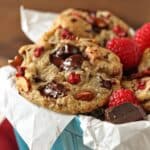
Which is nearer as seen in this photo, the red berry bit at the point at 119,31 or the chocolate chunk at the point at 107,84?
the chocolate chunk at the point at 107,84

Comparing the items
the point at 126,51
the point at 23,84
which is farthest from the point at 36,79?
the point at 126,51

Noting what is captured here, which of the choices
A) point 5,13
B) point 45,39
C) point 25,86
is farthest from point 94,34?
point 5,13

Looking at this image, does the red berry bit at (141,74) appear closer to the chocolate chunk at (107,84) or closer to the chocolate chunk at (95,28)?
the chocolate chunk at (107,84)

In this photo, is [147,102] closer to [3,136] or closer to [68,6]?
[3,136]

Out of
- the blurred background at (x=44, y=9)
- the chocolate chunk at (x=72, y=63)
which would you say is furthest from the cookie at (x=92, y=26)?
the blurred background at (x=44, y=9)

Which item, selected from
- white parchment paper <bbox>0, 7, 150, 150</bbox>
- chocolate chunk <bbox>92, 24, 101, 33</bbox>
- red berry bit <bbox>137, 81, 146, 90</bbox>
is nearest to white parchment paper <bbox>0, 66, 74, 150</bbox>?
white parchment paper <bbox>0, 7, 150, 150</bbox>

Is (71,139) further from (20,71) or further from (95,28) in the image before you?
(95,28)
